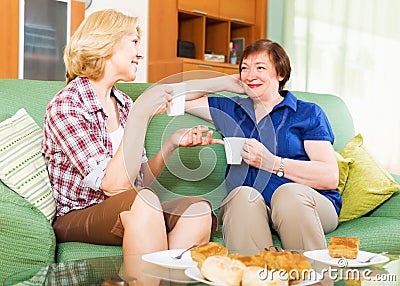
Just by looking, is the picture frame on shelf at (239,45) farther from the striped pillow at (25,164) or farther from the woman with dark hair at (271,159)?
the striped pillow at (25,164)

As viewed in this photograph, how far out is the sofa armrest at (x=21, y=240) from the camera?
1.73 m

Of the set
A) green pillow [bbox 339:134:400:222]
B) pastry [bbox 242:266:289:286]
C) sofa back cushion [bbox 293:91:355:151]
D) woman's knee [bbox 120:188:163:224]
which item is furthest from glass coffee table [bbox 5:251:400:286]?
sofa back cushion [bbox 293:91:355:151]

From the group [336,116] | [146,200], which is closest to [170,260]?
[146,200]

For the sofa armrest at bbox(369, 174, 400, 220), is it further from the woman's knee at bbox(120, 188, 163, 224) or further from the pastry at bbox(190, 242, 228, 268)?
the pastry at bbox(190, 242, 228, 268)

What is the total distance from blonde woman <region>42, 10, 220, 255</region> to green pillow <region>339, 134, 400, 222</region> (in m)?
0.71

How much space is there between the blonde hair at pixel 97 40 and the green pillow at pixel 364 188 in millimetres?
1083

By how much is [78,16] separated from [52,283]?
3458mm

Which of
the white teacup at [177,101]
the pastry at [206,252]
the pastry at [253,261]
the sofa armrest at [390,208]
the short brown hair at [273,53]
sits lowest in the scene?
the sofa armrest at [390,208]

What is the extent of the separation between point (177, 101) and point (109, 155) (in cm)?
27

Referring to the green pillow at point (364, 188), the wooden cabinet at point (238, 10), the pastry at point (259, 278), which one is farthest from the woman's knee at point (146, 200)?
the wooden cabinet at point (238, 10)

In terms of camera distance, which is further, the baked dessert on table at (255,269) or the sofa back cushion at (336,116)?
the sofa back cushion at (336,116)

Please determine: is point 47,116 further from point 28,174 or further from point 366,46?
point 366,46

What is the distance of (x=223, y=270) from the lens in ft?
3.69

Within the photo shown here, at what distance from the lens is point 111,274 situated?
4.14 feet
